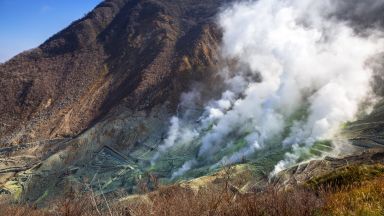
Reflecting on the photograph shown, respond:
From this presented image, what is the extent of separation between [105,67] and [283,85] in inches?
995

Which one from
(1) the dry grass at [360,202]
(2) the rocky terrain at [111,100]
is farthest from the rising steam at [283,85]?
(1) the dry grass at [360,202]

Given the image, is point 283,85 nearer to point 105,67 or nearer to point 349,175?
point 105,67

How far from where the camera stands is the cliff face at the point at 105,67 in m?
52.4

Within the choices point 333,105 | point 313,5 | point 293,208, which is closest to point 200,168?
point 333,105

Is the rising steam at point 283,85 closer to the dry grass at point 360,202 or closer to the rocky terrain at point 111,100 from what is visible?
the rocky terrain at point 111,100

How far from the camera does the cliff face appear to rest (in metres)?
52.4

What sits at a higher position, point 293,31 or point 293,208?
point 293,31

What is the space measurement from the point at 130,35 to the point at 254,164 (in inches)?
1378

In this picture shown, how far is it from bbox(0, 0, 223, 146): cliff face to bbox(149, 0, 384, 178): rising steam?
12.6ft

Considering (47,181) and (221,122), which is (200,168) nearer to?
(221,122)

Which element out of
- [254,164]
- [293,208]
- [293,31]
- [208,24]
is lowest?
[254,164]

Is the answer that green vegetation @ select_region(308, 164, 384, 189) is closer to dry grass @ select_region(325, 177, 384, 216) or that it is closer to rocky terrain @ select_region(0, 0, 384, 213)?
dry grass @ select_region(325, 177, 384, 216)

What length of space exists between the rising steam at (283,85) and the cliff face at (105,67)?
3.84m

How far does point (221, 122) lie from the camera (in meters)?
43.2
